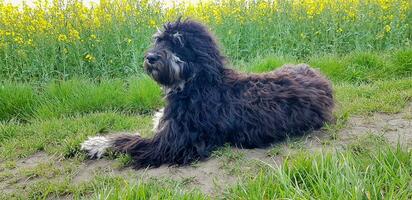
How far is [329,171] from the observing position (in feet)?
10.6

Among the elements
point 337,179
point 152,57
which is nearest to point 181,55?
point 152,57

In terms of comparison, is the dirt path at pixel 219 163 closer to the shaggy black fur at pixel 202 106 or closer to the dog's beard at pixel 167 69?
the shaggy black fur at pixel 202 106

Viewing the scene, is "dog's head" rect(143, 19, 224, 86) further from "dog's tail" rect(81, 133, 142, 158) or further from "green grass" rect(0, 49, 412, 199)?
"green grass" rect(0, 49, 412, 199)

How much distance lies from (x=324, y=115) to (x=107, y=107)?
10.1 feet

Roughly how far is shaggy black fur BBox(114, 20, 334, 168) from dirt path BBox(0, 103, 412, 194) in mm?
158

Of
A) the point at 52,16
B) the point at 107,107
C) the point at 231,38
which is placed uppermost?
the point at 52,16

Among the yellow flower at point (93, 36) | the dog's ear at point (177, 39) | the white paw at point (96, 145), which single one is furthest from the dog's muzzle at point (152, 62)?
the yellow flower at point (93, 36)

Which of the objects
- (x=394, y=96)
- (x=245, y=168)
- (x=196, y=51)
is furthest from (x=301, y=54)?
(x=245, y=168)

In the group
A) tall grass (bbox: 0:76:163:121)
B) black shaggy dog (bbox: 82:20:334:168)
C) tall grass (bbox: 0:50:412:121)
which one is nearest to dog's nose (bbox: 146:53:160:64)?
black shaggy dog (bbox: 82:20:334:168)

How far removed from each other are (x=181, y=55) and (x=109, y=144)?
3.94ft

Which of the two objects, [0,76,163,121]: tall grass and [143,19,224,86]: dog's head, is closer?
[143,19,224,86]: dog's head

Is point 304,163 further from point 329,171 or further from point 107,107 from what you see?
point 107,107

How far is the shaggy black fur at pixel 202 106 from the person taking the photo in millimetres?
4672

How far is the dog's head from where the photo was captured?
465 cm
